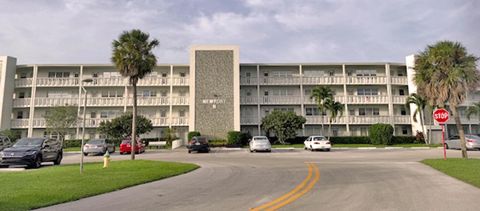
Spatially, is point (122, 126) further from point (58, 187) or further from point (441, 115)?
point (441, 115)

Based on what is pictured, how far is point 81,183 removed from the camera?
1070cm

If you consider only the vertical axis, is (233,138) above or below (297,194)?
above

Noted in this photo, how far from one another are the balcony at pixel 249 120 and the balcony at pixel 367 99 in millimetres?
13881

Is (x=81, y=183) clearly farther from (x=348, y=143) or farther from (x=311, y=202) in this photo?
(x=348, y=143)

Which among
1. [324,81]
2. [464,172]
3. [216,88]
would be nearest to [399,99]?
[324,81]

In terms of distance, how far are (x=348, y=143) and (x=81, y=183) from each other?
4050 centimetres

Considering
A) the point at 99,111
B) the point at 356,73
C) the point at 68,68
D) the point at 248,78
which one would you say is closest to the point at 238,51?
the point at 248,78

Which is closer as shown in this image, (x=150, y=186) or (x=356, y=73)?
(x=150, y=186)

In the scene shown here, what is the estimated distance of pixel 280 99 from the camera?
162ft

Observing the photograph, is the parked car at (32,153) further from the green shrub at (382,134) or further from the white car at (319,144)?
the green shrub at (382,134)

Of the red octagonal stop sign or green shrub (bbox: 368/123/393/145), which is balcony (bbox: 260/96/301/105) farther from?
the red octagonal stop sign

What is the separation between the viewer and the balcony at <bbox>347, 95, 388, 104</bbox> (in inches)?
1935

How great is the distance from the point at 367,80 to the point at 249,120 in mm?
18547

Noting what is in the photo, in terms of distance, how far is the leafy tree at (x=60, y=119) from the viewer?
42594 mm
